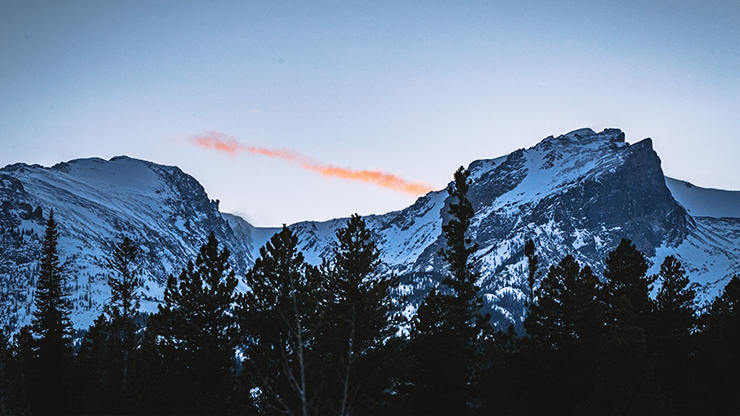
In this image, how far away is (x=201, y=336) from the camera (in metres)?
31.5

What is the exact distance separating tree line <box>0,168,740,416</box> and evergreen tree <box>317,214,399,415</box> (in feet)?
0.23

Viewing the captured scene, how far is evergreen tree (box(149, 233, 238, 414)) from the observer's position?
2975 cm

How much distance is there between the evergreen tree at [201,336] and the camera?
97.6ft

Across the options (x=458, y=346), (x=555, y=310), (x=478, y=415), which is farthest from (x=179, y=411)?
(x=555, y=310)

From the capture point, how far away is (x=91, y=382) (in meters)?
48.2

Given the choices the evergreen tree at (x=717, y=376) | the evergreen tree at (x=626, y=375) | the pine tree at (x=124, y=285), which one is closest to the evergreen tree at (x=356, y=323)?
the evergreen tree at (x=626, y=375)

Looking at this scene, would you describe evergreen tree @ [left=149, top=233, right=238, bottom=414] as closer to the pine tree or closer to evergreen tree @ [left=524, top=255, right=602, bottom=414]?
the pine tree

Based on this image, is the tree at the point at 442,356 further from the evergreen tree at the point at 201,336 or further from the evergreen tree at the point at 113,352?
the evergreen tree at the point at 113,352

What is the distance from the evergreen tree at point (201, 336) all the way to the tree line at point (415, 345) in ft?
0.23

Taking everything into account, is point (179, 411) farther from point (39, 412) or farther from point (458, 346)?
point (39, 412)

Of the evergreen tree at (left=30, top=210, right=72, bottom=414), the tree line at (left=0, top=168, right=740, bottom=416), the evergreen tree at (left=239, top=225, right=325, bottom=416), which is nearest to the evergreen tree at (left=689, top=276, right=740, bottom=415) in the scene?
the tree line at (left=0, top=168, right=740, bottom=416)

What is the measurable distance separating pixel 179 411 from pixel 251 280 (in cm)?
698

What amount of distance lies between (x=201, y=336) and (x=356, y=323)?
839 cm

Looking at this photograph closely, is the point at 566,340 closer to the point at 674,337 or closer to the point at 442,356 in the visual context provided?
the point at 674,337
